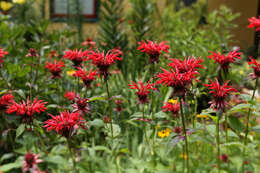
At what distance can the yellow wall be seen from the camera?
1.39 metres

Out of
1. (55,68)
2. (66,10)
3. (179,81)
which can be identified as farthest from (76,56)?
(66,10)

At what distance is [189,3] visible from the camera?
5.64 m

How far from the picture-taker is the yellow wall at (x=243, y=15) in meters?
1.39

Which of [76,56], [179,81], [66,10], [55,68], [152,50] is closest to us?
[179,81]

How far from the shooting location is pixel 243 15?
264cm

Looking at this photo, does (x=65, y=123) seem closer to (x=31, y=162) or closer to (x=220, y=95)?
(x=31, y=162)

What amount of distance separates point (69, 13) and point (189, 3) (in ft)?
10.0

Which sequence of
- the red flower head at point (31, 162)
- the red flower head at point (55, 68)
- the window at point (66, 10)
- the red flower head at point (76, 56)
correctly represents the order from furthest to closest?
the window at point (66, 10) → the red flower head at point (55, 68) → the red flower head at point (76, 56) → the red flower head at point (31, 162)

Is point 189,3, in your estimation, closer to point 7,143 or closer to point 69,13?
point 69,13

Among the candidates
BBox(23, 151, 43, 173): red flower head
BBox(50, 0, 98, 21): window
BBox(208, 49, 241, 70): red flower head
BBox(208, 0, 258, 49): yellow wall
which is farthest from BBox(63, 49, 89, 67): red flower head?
BBox(50, 0, 98, 21): window

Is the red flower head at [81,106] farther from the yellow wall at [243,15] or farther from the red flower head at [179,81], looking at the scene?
the yellow wall at [243,15]

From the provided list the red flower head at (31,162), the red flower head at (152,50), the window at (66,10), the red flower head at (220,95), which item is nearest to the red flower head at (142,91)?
the red flower head at (152,50)

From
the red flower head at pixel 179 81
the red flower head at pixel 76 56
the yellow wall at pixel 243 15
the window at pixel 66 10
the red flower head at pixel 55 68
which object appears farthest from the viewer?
the window at pixel 66 10

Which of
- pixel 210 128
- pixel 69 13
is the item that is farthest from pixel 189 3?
pixel 210 128
